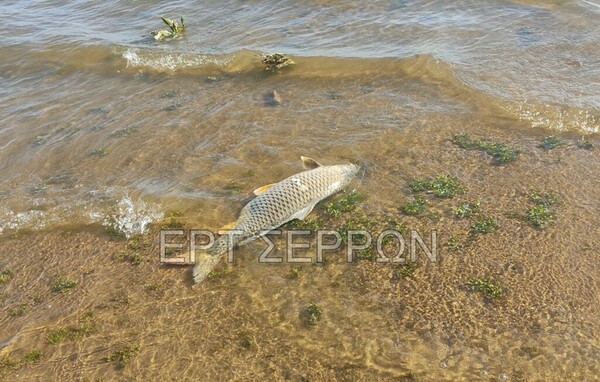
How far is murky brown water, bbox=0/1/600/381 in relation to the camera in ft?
19.5

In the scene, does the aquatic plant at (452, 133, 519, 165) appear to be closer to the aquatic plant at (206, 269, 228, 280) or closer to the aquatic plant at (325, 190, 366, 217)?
the aquatic plant at (325, 190, 366, 217)

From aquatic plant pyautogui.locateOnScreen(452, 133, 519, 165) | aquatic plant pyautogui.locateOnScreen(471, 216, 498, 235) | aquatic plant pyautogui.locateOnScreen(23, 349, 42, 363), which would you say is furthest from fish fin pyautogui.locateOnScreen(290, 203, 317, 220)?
aquatic plant pyautogui.locateOnScreen(23, 349, 42, 363)

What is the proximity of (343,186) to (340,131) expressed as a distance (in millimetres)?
2274

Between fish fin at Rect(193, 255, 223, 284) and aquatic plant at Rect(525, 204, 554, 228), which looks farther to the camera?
aquatic plant at Rect(525, 204, 554, 228)

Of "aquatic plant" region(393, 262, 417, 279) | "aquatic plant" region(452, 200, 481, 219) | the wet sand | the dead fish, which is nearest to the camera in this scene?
the wet sand

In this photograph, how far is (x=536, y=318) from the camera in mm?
6109

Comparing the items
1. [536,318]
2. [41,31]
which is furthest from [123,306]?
[41,31]

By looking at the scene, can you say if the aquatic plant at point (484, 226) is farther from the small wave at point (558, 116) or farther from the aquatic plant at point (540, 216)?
the small wave at point (558, 116)

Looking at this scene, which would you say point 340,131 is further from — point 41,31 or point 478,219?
point 41,31

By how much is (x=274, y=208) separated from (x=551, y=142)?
18.8 feet

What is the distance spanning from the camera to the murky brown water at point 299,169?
595 centimetres

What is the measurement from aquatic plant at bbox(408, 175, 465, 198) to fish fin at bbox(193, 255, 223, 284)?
3663mm

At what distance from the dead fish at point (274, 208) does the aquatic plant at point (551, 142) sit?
13.9ft

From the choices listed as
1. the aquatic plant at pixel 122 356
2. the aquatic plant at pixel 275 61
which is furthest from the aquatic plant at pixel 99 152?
the aquatic plant at pixel 122 356
